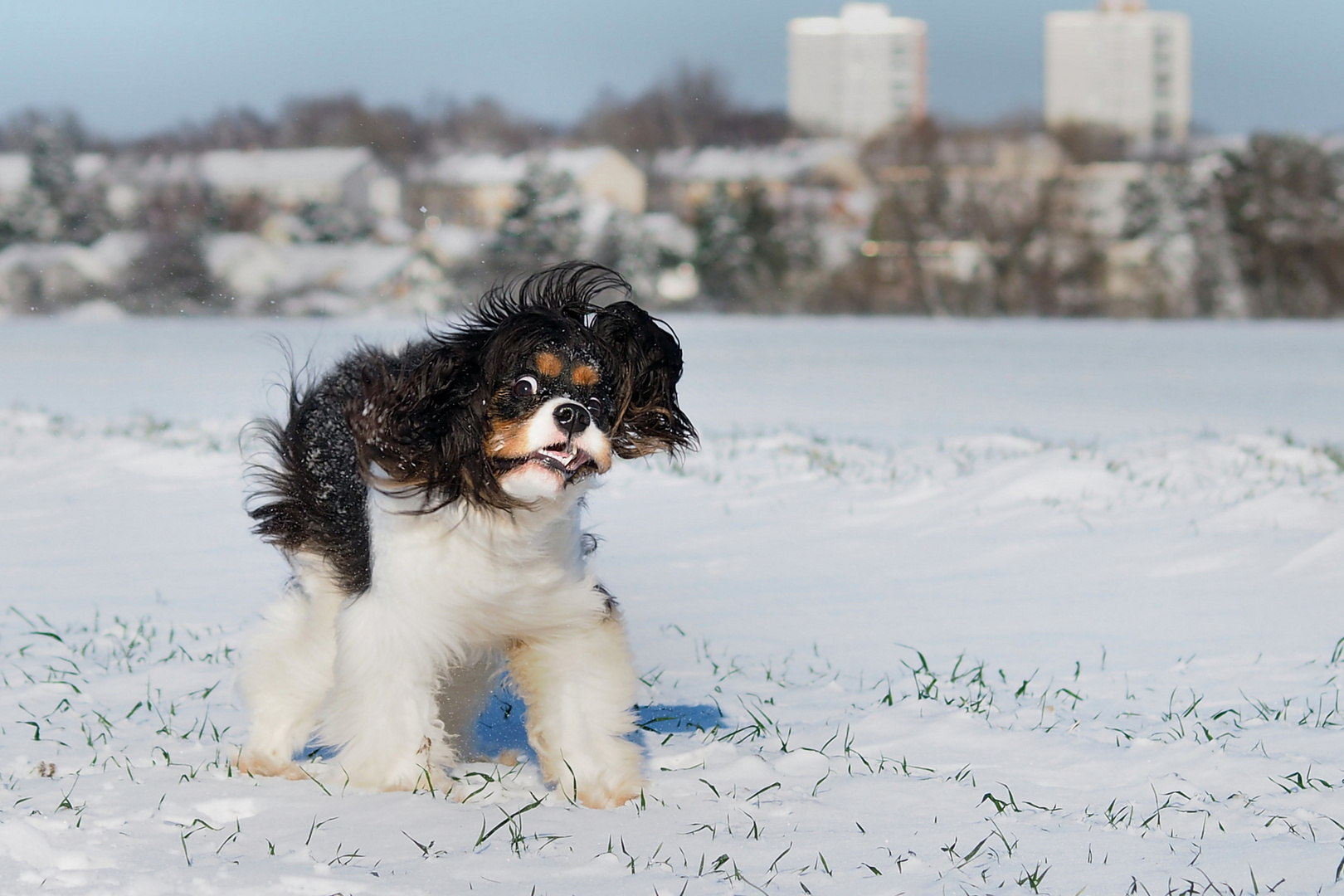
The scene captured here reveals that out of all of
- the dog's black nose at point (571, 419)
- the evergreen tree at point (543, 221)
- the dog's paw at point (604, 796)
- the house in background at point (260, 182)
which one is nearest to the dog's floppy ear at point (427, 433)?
the dog's black nose at point (571, 419)

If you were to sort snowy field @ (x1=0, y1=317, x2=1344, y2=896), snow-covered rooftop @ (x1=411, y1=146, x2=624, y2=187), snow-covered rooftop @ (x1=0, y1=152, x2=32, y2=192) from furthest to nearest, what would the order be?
snow-covered rooftop @ (x1=0, y1=152, x2=32, y2=192) → snow-covered rooftop @ (x1=411, y1=146, x2=624, y2=187) → snowy field @ (x1=0, y1=317, x2=1344, y2=896)

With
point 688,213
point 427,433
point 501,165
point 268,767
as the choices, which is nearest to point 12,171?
point 501,165

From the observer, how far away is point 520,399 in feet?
12.5

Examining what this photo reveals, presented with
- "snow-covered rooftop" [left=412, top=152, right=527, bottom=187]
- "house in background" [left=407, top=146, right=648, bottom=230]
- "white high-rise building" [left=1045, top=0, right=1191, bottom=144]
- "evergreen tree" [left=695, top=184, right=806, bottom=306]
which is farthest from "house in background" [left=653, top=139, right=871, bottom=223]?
"white high-rise building" [left=1045, top=0, right=1191, bottom=144]

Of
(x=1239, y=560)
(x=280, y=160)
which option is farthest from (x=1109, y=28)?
(x=1239, y=560)

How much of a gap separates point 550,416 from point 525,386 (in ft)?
0.59

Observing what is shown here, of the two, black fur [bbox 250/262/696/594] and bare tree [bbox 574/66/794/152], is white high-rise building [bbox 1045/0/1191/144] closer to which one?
bare tree [bbox 574/66/794/152]

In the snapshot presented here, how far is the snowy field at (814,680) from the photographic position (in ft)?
11.3

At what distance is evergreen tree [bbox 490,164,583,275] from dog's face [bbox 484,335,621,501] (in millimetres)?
39525

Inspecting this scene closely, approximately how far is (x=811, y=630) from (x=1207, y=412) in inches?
481

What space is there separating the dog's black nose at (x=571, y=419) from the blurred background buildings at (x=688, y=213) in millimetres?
34817

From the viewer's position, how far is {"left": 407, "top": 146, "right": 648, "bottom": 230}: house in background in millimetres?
40125

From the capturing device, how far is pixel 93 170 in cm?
4906

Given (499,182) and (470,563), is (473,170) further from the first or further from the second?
(470,563)
